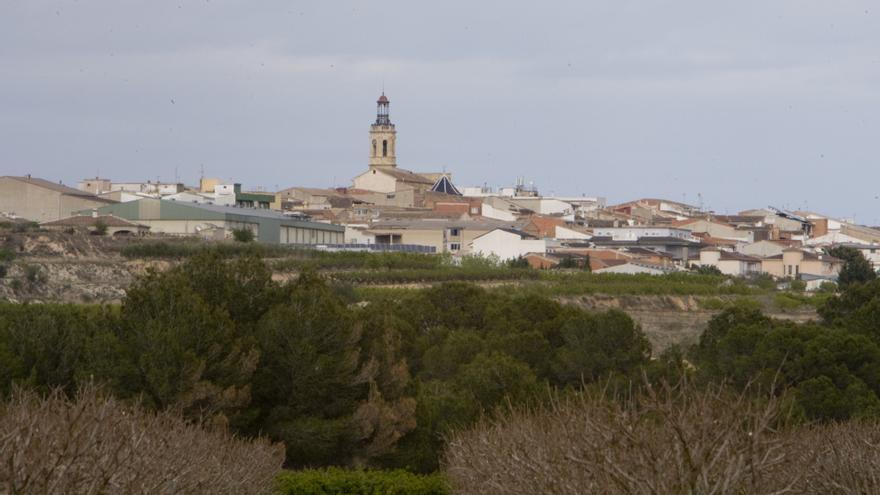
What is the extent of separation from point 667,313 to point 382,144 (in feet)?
203

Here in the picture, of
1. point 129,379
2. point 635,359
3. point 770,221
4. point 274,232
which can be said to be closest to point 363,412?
point 129,379

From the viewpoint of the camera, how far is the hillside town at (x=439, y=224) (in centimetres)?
7288

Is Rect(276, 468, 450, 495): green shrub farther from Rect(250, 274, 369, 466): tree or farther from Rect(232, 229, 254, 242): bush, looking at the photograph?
Rect(232, 229, 254, 242): bush

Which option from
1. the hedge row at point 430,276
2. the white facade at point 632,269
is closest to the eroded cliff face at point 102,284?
the hedge row at point 430,276

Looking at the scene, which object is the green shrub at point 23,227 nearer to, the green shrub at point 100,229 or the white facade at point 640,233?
the green shrub at point 100,229

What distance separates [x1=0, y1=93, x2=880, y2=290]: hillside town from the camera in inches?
2869

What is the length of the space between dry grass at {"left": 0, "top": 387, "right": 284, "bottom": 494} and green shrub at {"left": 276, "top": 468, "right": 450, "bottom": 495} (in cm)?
93

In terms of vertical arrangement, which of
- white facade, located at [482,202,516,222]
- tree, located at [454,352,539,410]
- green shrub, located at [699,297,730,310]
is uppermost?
white facade, located at [482,202,516,222]

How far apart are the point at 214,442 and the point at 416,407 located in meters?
6.98

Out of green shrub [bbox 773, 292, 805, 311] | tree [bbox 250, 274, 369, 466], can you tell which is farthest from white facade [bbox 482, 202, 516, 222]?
tree [bbox 250, 274, 369, 466]

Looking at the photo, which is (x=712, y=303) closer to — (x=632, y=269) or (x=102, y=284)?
(x=632, y=269)

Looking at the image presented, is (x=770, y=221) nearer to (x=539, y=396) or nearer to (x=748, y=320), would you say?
(x=748, y=320)

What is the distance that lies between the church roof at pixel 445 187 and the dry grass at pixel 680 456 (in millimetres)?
95807

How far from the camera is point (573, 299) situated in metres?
59.4
